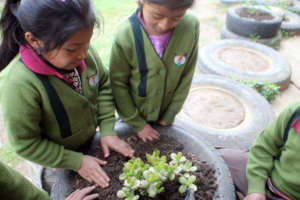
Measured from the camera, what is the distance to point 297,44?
14.3ft

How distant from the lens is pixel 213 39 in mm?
4312

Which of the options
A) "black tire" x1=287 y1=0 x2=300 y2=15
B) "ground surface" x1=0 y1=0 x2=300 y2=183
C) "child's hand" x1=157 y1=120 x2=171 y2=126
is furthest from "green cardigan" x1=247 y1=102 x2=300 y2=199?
"black tire" x1=287 y1=0 x2=300 y2=15

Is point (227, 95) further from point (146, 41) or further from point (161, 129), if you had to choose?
point (146, 41)

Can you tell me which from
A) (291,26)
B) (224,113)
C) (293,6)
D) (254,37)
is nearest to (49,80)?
(224,113)

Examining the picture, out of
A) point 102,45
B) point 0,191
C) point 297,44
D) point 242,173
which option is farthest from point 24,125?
point 297,44

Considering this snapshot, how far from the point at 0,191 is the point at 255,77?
9.50 ft

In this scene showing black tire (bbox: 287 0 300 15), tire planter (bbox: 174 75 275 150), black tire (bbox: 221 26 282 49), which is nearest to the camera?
tire planter (bbox: 174 75 275 150)

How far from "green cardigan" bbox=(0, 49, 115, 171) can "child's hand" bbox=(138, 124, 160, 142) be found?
177mm

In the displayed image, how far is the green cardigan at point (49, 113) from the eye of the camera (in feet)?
3.13

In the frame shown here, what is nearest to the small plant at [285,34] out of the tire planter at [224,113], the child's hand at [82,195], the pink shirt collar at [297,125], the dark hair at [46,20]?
the tire planter at [224,113]

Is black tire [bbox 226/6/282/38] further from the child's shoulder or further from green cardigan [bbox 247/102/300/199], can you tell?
green cardigan [bbox 247/102/300/199]

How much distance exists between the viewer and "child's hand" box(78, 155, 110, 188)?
1142 millimetres

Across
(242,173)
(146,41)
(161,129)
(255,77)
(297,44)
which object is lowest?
(297,44)

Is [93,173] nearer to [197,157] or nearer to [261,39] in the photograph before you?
[197,157]
